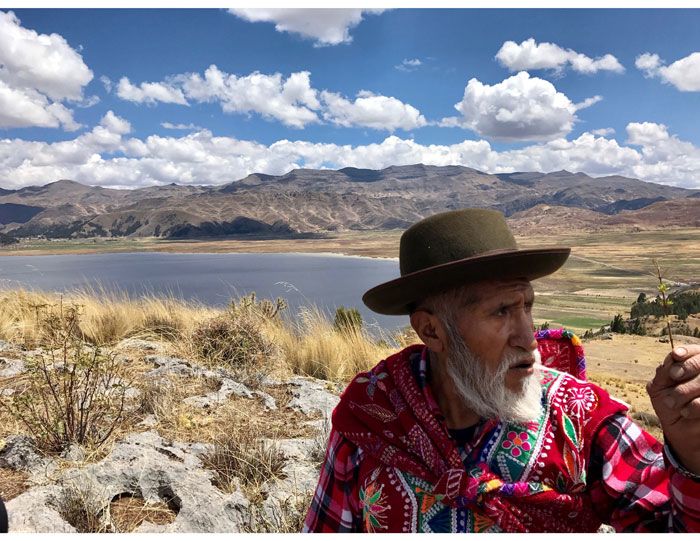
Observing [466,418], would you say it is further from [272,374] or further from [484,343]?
A: [272,374]

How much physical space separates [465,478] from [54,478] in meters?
2.48

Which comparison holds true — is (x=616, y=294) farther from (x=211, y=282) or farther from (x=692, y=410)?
(x=692, y=410)

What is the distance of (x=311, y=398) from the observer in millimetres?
4574

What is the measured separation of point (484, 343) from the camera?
1.41 meters

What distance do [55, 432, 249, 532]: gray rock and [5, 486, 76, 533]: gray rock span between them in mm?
132

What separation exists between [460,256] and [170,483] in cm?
219

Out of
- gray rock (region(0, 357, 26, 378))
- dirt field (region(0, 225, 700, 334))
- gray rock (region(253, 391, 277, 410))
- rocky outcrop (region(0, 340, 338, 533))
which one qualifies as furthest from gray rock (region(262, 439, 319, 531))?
dirt field (region(0, 225, 700, 334))

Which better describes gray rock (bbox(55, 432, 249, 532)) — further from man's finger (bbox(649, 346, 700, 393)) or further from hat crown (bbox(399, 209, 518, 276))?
man's finger (bbox(649, 346, 700, 393))

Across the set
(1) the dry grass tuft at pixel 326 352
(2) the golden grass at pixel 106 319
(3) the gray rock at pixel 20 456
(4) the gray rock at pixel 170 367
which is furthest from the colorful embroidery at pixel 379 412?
(2) the golden grass at pixel 106 319

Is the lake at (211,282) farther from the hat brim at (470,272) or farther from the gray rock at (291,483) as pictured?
the hat brim at (470,272)

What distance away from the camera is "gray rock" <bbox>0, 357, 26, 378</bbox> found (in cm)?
466

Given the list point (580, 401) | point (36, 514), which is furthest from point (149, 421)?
point (580, 401)

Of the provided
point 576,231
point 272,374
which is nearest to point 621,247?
point 576,231
